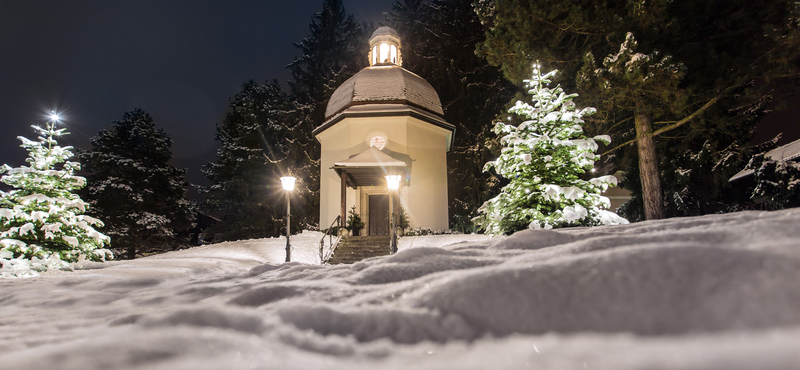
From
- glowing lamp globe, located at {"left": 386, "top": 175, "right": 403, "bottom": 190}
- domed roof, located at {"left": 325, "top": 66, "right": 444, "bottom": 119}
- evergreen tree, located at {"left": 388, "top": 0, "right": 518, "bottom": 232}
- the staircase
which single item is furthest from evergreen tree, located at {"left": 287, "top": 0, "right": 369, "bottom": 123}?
glowing lamp globe, located at {"left": 386, "top": 175, "right": 403, "bottom": 190}

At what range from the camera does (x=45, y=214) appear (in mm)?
8469

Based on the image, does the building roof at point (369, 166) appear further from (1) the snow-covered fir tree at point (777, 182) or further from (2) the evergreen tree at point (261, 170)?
(1) the snow-covered fir tree at point (777, 182)

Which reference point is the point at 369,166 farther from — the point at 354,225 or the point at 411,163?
the point at 411,163

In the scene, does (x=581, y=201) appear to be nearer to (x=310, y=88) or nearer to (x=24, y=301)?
(x=24, y=301)

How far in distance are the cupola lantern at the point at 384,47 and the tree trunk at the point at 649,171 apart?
13.6 meters

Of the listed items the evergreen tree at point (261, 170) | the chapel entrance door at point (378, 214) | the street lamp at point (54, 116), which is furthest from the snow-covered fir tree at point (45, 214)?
the evergreen tree at point (261, 170)

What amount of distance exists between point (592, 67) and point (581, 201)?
430 cm

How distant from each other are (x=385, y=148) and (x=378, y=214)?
3159 millimetres

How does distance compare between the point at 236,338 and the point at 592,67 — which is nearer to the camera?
the point at 236,338

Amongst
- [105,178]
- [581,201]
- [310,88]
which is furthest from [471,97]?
[105,178]

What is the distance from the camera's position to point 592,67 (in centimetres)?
955

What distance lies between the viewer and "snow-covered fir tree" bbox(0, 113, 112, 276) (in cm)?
809

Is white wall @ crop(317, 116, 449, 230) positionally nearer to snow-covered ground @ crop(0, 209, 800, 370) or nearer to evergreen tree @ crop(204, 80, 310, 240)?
evergreen tree @ crop(204, 80, 310, 240)

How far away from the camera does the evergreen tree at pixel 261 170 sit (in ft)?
80.3
